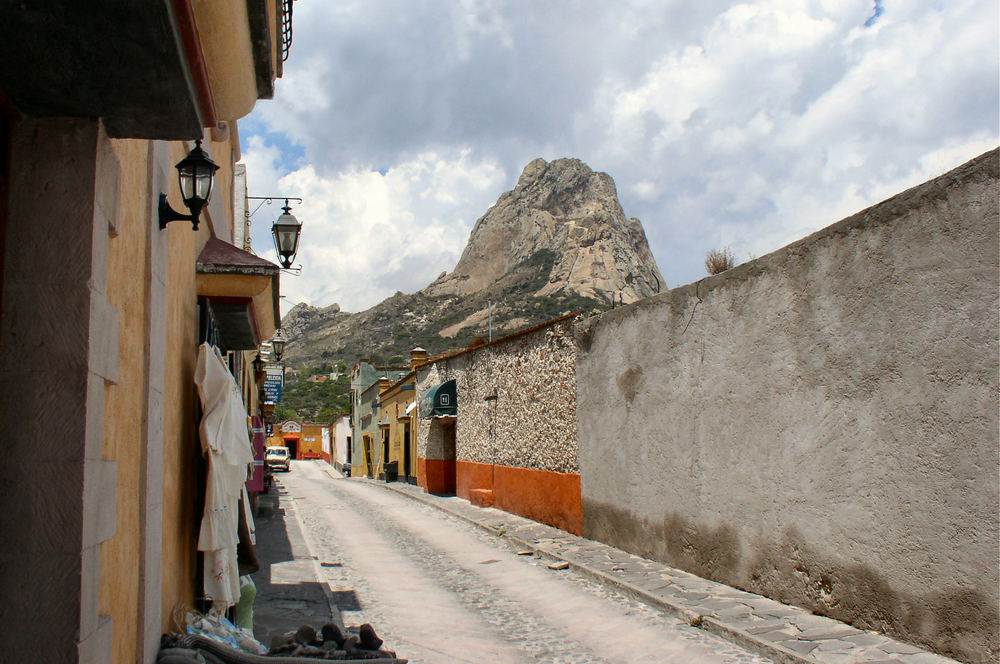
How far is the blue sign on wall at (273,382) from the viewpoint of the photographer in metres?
23.5

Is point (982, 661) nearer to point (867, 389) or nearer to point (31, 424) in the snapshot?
point (867, 389)

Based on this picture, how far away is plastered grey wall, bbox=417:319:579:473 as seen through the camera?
13.4 meters

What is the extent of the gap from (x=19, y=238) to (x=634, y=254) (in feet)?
343

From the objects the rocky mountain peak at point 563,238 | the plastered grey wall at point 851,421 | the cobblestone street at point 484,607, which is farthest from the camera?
the rocky mountain peak at point 563,238

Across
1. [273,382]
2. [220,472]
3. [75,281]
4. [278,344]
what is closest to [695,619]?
[220,472]

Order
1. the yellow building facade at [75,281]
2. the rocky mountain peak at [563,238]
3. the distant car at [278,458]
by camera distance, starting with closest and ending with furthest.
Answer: the yellow building facade at [75,281]
the distant car at [278,458]
the rocky mountain peak at [563,238]

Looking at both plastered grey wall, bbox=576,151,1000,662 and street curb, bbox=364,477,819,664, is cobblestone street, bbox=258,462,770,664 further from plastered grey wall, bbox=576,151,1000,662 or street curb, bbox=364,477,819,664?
plastered grey wall, bbox=576,151,1000,662

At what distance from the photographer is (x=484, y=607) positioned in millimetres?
8344

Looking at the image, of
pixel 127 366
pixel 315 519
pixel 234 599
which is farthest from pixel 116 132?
pixel 315 519

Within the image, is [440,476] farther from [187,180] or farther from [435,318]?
[435,318]

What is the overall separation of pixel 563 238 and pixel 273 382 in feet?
261

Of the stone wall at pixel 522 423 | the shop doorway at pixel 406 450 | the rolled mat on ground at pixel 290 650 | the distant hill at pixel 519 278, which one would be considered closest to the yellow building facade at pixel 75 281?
the rolled mat on ground at pixel 290 650

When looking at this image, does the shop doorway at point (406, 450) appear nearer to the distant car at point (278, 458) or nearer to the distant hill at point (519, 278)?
the distant car at point (278, 458)

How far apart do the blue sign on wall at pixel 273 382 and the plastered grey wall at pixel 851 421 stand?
15868 millimetres
